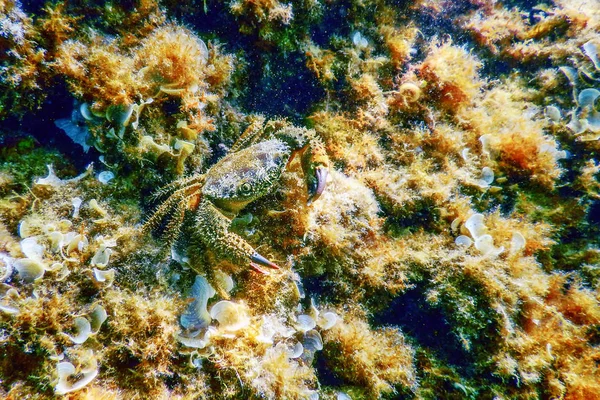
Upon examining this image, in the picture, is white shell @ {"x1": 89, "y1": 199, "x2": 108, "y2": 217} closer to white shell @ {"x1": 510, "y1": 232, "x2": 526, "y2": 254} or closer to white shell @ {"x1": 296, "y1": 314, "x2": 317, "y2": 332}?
white shell @ {"x1": 296, "y1": 314, "x2": 317, "y2": 332}

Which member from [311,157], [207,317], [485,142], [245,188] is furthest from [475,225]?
[207,317]

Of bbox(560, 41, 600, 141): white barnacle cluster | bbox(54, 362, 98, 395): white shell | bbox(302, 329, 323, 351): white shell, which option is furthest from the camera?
bbox(560, 41, 600, 141): white barnacle cluster

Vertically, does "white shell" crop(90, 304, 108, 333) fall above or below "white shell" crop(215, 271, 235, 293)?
below

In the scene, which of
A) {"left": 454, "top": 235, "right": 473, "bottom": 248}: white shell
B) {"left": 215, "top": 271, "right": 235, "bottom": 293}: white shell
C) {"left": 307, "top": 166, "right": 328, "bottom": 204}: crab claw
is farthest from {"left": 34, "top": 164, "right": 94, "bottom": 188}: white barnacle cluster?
{"left": 454, "top": 235, "right": 473, "bottom": 248}: white shell

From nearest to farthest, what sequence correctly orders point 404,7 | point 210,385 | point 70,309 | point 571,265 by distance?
point 70,309, point 210,385, point 571,265, point 404,7

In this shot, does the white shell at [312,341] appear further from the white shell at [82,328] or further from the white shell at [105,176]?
the white shell at [105,176]

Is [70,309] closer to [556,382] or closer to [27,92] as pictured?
[27,92]

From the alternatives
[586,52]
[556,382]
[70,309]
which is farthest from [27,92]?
[586,52]

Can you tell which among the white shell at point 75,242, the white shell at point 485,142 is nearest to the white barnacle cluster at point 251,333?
the white shell at point 75,242
